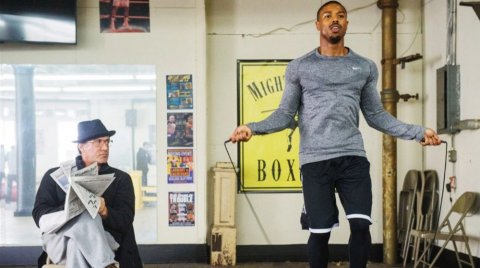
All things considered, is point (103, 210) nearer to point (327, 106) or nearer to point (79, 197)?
point (79, 197)

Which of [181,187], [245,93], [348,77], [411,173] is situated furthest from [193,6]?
[348,77]

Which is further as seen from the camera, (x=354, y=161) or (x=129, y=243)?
(x=129, y=243)

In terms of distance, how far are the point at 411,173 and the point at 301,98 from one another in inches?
114

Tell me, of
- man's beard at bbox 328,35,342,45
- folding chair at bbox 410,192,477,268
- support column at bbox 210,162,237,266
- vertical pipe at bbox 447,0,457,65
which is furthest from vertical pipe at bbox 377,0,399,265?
man's beard at bbox 328,35,342,45

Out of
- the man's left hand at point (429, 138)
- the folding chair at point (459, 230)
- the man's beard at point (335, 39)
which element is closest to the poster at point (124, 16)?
the man's beard at point (335, 39)

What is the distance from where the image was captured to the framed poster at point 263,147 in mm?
5512

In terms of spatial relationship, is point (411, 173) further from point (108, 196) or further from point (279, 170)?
point (108, 196)

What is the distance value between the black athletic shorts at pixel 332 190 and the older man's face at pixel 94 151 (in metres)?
1.15

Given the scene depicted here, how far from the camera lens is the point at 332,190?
2.72m

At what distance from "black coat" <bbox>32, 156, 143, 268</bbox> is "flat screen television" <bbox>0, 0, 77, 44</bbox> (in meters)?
2.48

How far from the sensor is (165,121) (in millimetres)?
5340

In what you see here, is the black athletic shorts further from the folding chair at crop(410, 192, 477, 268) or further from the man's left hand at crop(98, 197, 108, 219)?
the folding chair at crop(410, 192, 477, 268)

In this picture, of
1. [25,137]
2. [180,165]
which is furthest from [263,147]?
[25,137]

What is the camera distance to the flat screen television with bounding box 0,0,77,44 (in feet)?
16.8
